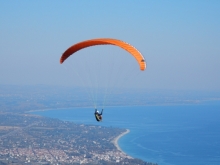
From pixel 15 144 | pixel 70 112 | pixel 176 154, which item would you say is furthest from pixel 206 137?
pixel 70 112

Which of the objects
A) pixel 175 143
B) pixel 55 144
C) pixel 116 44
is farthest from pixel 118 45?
pixel 175 143

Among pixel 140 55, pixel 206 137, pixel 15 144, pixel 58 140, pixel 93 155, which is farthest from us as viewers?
pixel 206 137

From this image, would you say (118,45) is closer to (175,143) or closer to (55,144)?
(55,144)

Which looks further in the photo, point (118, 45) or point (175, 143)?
point (175, 143)

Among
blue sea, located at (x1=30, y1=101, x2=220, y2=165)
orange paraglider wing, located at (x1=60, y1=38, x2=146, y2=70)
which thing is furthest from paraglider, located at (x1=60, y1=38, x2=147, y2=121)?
blue sea, located at (x1=30, y1=101, x2=220, y2=165)

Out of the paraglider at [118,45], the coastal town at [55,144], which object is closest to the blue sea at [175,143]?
the coastal town at [55,144]

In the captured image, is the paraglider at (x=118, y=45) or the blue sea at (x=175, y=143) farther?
the blue sea at (x=175, y=143)

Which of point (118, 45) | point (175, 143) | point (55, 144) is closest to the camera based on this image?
point (118, 45)

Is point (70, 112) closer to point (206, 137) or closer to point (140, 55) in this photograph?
point (206, 137)

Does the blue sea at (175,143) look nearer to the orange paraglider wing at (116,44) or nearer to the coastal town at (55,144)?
the coastal town at (55,144)
